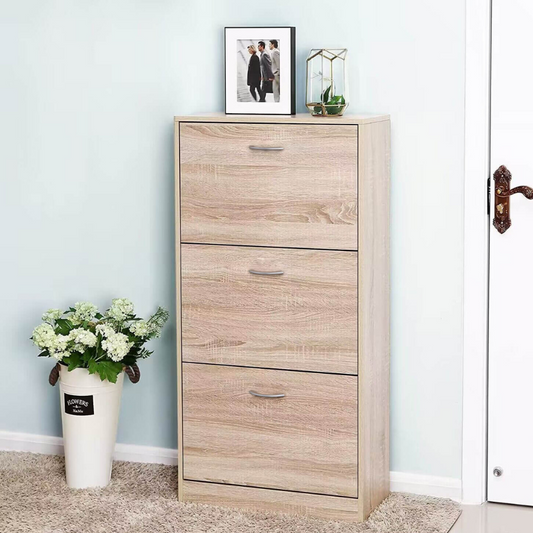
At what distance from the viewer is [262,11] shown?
294 cm

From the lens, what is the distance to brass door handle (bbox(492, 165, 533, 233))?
2781 mm

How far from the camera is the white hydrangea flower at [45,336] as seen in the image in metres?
2.95

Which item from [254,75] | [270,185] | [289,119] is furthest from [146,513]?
[254,75]

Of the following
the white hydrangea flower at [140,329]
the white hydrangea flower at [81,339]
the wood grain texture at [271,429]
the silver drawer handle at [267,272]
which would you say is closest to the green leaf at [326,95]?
the silver drawer handle at [267,272]

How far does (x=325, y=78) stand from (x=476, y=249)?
66cm

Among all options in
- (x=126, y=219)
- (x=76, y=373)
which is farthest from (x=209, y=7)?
(x=76, y=373)

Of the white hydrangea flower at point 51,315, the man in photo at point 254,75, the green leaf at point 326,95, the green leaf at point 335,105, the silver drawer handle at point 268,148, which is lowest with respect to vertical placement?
the white hydrangea flower at point 51,315

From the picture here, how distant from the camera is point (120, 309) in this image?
301 centimetres

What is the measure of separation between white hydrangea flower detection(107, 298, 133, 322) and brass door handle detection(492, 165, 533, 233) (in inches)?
Result: 45.1

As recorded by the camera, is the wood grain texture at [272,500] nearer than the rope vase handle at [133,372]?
Yes

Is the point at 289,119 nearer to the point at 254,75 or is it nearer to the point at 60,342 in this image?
the point at 254,75

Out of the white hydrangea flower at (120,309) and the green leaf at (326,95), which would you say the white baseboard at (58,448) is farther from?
the green leaf at (326,95)

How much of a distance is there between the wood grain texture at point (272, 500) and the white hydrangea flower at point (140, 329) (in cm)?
47

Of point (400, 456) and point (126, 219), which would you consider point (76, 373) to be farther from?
point (400, 456)
